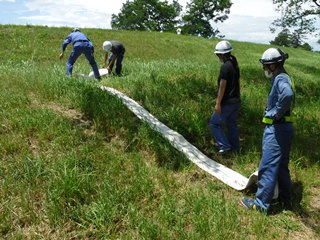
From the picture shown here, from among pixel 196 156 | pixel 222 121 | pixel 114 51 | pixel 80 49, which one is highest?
pixel 80 49

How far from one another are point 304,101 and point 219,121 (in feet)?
16.9

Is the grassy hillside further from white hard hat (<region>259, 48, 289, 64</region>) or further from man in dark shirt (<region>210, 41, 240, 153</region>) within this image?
white hard hat (<region>259, 48, 289, 64</region>)

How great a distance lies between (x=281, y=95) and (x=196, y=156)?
2.11 meters

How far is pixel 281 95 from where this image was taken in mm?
4625

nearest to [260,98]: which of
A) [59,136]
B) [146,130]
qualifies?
[146,130]

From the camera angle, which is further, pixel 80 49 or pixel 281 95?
pixel 80 49

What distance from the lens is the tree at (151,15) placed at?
2488 inches

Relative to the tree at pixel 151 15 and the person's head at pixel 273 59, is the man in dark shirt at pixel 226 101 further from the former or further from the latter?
the tree at pixel 151 15

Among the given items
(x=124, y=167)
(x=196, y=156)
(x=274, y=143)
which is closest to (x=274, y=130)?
(x=274, y=143)

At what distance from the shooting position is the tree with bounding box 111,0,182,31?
63.2 metres

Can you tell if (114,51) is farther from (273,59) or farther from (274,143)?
(274,143)

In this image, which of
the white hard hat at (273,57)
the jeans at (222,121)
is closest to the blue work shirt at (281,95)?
the white hard hat at (273,57)

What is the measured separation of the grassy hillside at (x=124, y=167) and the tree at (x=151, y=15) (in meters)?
56.1

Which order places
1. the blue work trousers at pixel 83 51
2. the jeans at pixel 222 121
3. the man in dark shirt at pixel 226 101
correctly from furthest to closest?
the blue work trousers at pixel 83 51 → the jeans at pixel 222 121 → the man in dark shirt at pixel 226 101
